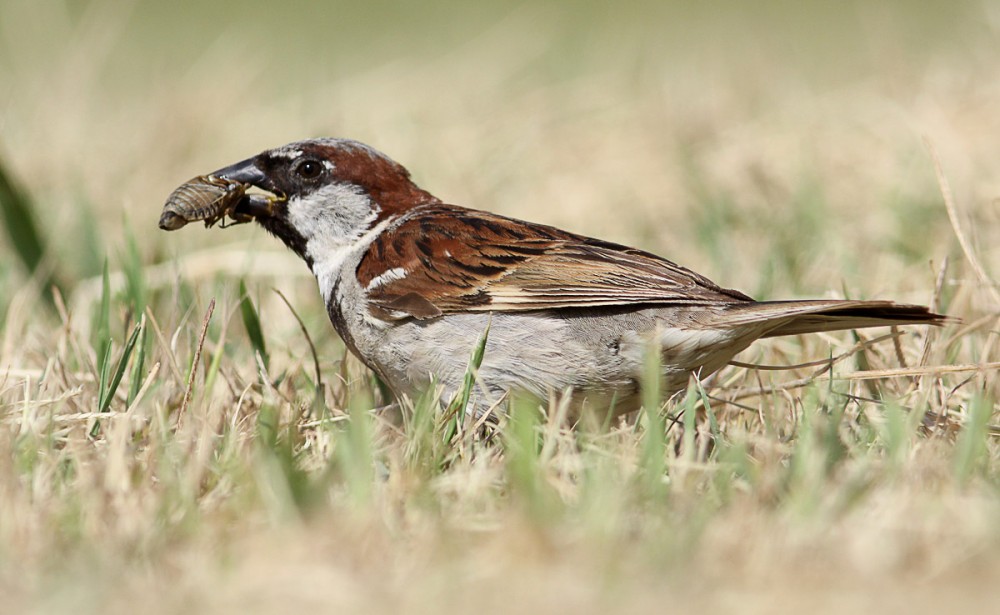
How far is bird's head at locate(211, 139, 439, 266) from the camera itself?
4.03 m

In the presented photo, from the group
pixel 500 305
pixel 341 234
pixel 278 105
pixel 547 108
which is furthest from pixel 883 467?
pixel 278 105

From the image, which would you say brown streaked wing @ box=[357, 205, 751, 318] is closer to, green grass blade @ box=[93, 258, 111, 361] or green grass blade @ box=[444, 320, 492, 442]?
green grass blade @ box=[444, 320, 492, 442]

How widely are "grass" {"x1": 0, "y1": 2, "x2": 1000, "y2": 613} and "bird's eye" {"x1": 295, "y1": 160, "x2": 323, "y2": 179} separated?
1.48 ft

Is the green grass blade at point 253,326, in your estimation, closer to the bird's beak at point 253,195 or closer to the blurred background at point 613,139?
the bird's beak at point 253,195

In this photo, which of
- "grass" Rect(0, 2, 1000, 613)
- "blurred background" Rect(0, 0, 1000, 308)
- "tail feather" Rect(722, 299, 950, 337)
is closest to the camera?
"grass" Rect(0, 2, 1000, 613)

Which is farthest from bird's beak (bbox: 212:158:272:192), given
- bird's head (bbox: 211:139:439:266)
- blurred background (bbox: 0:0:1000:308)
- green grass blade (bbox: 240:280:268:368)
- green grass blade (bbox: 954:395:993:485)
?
green grass blade (bbox: 954:395:993:485)

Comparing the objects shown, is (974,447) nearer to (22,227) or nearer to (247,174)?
(247,174)

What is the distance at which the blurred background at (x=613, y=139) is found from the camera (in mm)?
5445

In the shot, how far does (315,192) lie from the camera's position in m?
4.04

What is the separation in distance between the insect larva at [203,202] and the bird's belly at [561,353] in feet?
2.63

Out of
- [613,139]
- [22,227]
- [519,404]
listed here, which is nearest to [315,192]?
[519,404]

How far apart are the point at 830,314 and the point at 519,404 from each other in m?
0.90

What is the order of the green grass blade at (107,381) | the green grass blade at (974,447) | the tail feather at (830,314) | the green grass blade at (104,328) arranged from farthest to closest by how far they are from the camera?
the green grass blade at (104,328), the green grass blade at (107,381), the tail feather at (830,314), the green grass blade at (974,447)

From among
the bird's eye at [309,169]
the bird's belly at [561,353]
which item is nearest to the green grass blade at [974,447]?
the bird's belly at [561,353]
